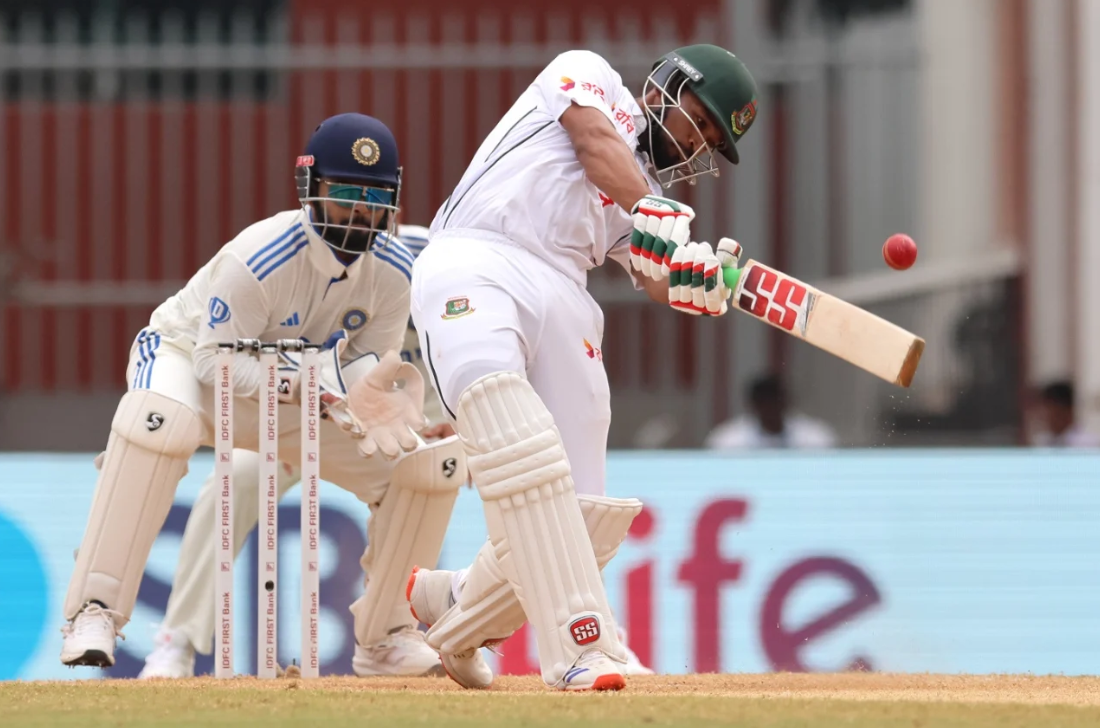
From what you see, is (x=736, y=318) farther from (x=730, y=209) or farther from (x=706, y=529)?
(x=706, y=529)

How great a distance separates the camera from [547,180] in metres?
4.61

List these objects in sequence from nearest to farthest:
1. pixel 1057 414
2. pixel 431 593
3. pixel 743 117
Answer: pixel 743 117 < pixel 431 593 < pixel 1057 414

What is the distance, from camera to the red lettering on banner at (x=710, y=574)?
6.62 meters

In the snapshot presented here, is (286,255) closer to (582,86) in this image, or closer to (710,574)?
(582,86)

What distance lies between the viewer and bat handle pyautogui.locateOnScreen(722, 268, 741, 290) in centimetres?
438

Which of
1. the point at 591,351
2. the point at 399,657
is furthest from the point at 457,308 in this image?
the point at 399,657

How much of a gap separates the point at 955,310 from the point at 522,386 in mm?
5609

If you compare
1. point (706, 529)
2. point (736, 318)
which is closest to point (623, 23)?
point (736, 318)

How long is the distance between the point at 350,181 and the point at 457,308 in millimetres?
1182

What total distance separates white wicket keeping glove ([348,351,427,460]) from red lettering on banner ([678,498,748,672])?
1543 millimetres

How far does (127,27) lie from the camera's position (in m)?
→ 9.25

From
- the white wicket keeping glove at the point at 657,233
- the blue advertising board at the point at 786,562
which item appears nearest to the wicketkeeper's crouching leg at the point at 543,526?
the white wicket keeping glove at the point at 657,233

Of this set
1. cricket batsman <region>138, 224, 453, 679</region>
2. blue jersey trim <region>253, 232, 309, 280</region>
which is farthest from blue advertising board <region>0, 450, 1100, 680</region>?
blue jersey trim <region>253, 232, 309, 280</region>

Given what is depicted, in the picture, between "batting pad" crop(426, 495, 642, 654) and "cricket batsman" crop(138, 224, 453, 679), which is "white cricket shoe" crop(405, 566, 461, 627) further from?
"cricket batsman" crop(138, 224, 453, 679)
